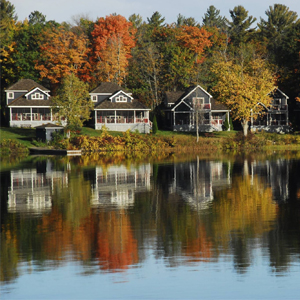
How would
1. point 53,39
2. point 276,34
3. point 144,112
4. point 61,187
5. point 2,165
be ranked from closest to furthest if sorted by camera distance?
point 61,187
point 2,165
point 144,112
point 53,39
point 276,34

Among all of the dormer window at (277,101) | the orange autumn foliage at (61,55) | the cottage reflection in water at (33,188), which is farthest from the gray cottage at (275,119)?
the cottage reflection in water at (33,188)

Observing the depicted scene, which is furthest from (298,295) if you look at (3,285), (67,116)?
(67,116)

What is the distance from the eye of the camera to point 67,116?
77688 mm

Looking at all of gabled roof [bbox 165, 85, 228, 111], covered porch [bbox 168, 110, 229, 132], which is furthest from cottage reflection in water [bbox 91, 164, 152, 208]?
gabled roof [bbox 165, 85, 228, 111]

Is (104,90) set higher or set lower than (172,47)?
lower

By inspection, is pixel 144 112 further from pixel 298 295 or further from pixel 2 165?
pixel 298 295

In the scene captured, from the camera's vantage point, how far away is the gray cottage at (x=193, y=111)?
88812mm

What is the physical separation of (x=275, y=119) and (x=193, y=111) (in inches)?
621

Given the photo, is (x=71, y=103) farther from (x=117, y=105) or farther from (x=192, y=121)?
(x=192, y=121)

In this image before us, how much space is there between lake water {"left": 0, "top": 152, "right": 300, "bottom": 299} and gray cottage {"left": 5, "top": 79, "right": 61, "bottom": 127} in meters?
48.1

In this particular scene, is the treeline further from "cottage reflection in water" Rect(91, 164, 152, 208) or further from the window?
"cottage reflection in water" Rect(91, 164, 152, 208)

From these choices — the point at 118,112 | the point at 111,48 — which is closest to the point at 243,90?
the point at 118,112

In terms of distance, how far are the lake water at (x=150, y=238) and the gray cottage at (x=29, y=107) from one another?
1894 inches

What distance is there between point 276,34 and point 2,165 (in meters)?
83.6
